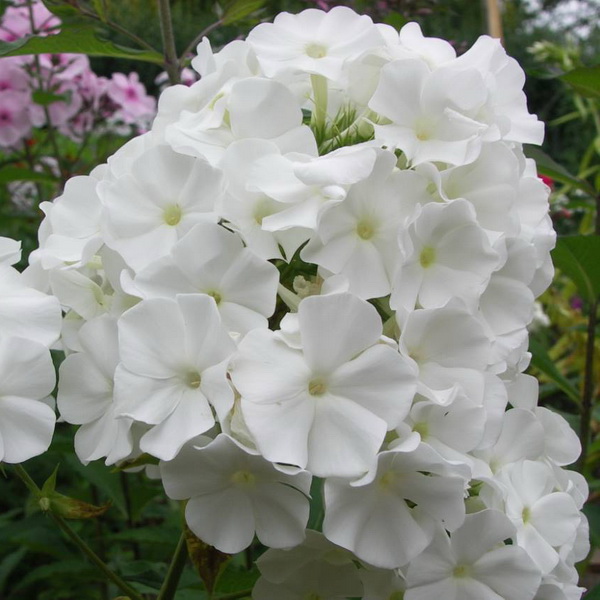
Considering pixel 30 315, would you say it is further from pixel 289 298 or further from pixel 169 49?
pixel 169 49

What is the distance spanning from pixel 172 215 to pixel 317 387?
19cm

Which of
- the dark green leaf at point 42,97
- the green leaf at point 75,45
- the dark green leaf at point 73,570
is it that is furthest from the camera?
the dark green leaf at point 42,97

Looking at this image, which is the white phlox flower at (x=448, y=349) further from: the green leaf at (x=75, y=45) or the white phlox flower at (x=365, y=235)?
the green leaf at (x=75, y=45)

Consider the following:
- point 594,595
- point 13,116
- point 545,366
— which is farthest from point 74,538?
point 13,116

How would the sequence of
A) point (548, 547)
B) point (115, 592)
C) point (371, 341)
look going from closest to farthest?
point (371, 341)
point (548, 547)
point (115, 592)

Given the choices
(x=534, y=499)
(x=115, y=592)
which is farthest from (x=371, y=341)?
(x=115, y=592)

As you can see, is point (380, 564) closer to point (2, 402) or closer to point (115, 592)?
point (2, 402)

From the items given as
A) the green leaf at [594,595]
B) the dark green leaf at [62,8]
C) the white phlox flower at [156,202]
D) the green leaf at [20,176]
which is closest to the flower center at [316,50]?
the white phlox flower at [156,202]

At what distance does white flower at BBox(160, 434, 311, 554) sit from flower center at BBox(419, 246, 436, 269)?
7.4 inches

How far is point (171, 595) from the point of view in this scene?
0.75m

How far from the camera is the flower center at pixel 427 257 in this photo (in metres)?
0.62

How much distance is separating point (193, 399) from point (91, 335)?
0.12 meters

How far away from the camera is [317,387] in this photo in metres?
0.56

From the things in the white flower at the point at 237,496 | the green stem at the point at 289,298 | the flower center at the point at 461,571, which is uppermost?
the green stem at the point at 289,298
